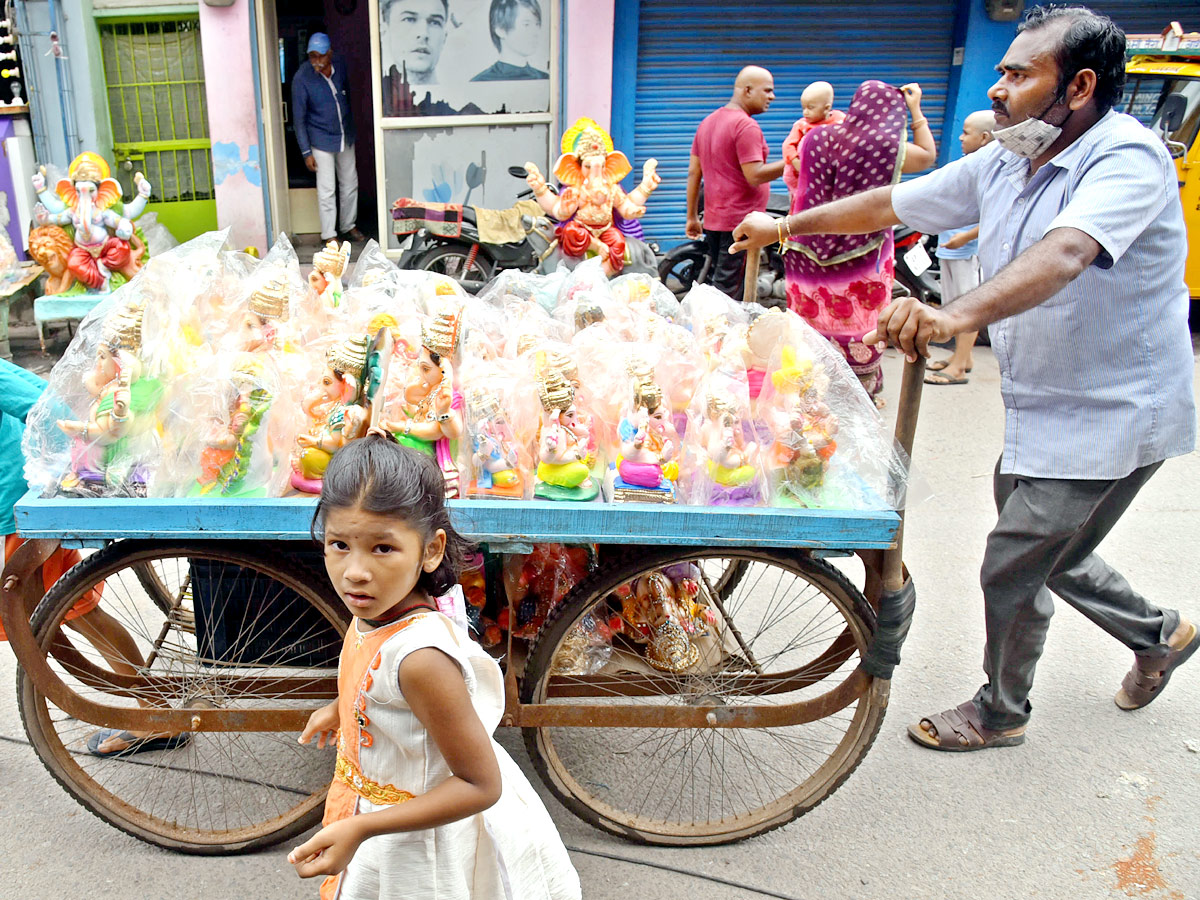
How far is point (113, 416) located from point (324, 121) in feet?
23.0

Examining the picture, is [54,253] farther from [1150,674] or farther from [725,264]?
[1150,674]

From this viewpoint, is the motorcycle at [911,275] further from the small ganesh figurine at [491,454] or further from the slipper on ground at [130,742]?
the slipper on ground at [130,742]

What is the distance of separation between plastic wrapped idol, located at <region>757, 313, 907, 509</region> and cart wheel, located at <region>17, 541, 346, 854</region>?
3.56 ft

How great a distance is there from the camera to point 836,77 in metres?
8.27

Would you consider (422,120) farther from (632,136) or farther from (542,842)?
(542,842)

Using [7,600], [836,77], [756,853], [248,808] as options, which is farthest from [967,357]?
[7,600]

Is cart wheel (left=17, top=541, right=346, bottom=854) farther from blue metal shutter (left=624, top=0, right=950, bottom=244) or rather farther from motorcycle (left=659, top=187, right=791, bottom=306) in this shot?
blue metal shutter (left=624, top=0, right=950, bottom=244)

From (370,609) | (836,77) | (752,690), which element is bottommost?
(752,690)

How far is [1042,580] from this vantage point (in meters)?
2.53

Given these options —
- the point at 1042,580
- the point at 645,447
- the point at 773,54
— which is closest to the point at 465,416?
the point at 645,447

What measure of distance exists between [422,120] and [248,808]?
6.46 meters

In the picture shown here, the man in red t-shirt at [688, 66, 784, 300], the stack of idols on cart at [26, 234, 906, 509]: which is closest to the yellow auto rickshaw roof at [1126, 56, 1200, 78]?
the man in red t-shirt at [688, 66, 784, 300]

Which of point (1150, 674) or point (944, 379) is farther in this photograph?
point (944, 379)

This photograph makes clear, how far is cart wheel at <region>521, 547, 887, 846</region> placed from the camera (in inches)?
86.8
